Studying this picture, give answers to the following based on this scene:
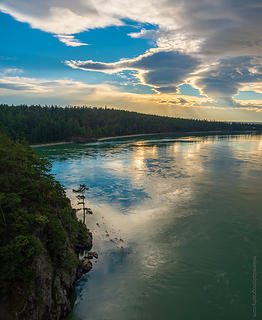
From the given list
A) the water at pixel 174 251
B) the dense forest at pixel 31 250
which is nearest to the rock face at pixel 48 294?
the dense forest at pixel 31 250

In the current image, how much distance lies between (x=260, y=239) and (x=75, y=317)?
3104 cm

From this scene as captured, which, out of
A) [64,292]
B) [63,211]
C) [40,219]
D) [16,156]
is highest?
[16,156]

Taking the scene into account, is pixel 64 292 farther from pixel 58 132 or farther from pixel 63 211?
pixel 58 132

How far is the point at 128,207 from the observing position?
54062 mm

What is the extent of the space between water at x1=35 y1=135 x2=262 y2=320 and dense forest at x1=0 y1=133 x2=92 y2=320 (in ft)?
12.8

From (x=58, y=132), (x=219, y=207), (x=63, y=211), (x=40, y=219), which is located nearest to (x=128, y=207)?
(x=219, y=207)

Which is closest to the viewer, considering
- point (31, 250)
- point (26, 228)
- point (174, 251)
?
point (31, 250)

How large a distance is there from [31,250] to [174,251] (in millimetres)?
22716

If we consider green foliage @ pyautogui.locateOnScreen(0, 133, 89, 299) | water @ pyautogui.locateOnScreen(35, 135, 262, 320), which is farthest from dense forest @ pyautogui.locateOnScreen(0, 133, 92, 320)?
water @ pyautogui.locateOnScreen(35, 135, 262, 320)

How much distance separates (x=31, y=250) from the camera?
20391 millimetres

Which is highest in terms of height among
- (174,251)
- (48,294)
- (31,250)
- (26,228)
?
(26,228)

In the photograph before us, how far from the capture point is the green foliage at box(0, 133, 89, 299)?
1952cm

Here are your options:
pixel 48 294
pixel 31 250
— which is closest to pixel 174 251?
pixel 48 294

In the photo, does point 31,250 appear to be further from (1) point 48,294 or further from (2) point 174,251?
(2) point 174,251
